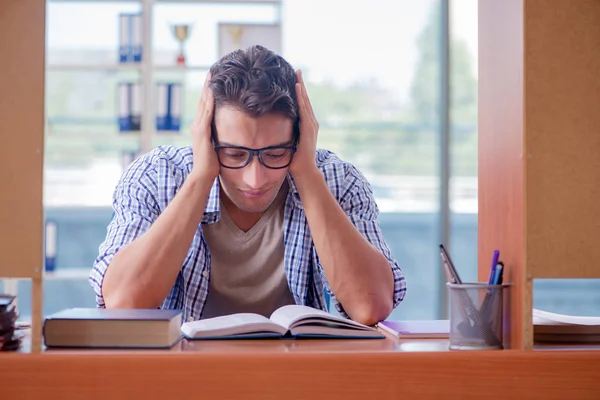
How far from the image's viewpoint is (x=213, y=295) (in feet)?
6.08

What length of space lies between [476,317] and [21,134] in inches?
28.9

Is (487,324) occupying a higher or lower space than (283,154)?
lower

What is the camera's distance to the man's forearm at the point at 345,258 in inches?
67.2

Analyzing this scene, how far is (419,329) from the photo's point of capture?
1.40 meters

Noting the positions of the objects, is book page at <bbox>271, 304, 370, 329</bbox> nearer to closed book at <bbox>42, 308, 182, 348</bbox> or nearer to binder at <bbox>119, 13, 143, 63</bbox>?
closed book at <bbox>42, 308, 182, 348</bbox>

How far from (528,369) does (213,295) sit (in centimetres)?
93

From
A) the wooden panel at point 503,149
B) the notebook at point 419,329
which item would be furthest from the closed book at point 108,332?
the wooden panel at point 503,149

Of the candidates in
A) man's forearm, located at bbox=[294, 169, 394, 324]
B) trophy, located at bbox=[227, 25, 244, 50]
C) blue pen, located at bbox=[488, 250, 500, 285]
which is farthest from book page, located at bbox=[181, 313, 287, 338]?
trophy, located at bbox=[227, 25, 244, 50]

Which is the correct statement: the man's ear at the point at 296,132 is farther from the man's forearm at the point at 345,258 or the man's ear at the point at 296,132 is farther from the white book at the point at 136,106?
the white book at the point at 136,106

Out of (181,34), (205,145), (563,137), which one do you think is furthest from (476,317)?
(181,34)

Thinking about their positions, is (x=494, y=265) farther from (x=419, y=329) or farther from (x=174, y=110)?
(x=174, y=110)

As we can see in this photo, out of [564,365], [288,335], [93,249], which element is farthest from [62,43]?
[564,365]

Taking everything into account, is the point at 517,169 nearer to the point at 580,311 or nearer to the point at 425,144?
the point at 425,144

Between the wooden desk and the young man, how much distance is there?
57 centimetres
